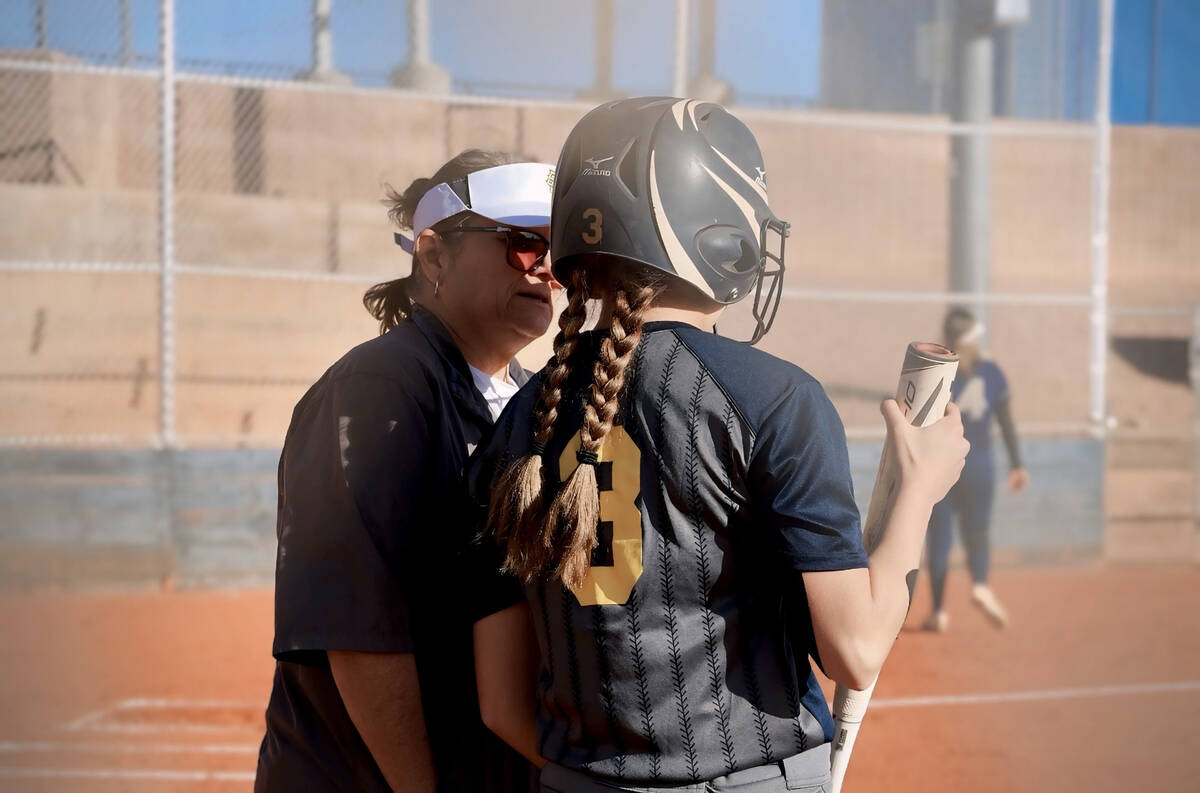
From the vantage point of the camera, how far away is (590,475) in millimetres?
1474

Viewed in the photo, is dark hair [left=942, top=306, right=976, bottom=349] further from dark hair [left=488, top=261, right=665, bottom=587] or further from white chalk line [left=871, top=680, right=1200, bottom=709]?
dark hair [left=488, top=261, right=665, bottom=587]

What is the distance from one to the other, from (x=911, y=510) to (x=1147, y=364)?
18027 millimetres

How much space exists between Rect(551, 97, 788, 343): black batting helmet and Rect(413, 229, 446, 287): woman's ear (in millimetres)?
561

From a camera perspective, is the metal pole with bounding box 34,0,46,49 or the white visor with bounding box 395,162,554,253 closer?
the white visor with bounding box 395,162,554,253

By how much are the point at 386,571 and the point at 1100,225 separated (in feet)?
33.9

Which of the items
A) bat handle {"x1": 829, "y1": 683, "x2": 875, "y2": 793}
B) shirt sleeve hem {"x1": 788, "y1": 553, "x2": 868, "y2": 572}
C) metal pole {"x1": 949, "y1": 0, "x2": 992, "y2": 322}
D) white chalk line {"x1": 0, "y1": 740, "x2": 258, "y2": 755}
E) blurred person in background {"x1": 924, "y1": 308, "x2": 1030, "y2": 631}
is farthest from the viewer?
metal pole {"x1": 949, "y1": 0, "x2": 992, "y2": 322}

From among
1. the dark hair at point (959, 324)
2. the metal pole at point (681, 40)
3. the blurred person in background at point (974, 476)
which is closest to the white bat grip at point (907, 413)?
the blurred person in background at point (974, 476)

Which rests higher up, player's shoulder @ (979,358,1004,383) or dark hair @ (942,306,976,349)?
dark hair @ (942,306,976,349)

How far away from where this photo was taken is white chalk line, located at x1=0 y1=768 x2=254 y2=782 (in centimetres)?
522

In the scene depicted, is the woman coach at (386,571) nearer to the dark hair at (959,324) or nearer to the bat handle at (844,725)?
the bat handle at (844,725)

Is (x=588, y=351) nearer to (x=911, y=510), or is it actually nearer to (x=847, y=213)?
(x=911, y=510)

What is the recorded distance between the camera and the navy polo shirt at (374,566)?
181 centimetres

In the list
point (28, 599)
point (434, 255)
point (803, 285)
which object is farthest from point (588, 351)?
point (803, 285)

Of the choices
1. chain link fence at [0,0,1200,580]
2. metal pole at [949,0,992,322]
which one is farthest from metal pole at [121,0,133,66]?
metal pole at [949,0,992,322]
